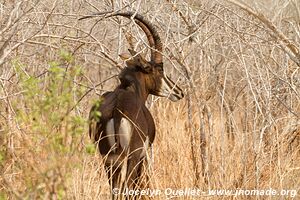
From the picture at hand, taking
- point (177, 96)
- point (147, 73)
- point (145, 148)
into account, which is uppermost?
point (147, 73)

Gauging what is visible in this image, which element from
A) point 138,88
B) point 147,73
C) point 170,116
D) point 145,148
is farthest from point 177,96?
point 145,148

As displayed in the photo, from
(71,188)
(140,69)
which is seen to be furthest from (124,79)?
(71,188)

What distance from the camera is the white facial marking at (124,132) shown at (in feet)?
18.5

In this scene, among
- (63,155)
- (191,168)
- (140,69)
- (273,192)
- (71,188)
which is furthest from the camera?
(140,69)

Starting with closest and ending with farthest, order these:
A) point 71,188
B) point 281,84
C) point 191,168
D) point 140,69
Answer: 1. point 71,188
2. point 191,168
3. point 140,69
4. point 281,84

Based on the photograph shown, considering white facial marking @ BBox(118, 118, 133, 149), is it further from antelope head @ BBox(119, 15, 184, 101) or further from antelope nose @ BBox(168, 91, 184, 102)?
antelope nose @ BBox(168, 91, 184, 102)

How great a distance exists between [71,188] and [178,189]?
108 cm

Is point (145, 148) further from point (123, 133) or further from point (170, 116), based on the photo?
point (170, 116)

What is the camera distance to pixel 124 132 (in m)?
5.62

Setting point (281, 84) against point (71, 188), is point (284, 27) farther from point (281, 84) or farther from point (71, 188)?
point (71, 188)

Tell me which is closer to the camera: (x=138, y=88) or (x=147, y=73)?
(x=138, y=88)

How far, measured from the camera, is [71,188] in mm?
4887

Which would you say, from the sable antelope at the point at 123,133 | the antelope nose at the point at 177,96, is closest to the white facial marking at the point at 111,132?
the sable antelope at the point at 123,133

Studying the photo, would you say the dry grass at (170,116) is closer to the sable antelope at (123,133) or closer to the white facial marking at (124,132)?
the sable antelope at (123,133)
